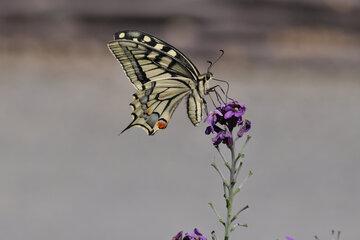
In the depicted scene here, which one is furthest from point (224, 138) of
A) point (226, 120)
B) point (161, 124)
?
point (161, 124)

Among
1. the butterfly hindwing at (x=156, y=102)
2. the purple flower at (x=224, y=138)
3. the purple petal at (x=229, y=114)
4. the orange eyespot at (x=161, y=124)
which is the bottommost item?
the purple flower at (x=224, y=138)

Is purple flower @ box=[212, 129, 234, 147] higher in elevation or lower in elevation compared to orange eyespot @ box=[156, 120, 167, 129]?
lower

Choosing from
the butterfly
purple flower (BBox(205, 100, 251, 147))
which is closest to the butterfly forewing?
the butterfly

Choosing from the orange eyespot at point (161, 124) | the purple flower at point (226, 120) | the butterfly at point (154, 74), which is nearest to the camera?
the purple flower at point (226, 120)

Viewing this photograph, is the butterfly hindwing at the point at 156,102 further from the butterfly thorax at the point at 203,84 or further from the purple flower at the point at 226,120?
the purple flower at the point at 226,120

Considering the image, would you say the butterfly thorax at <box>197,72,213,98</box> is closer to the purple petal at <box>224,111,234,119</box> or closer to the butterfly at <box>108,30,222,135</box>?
the butterfly at <box>108,30,222,135</box>

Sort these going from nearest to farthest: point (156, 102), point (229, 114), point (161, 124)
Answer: point (229, 114), point (161, 124), point (156, 102)

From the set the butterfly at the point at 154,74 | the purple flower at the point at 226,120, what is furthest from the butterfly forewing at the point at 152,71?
the purple flower at the point at 226,120

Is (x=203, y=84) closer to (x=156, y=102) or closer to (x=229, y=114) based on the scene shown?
(x=156, y=102)

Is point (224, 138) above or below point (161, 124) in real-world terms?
below

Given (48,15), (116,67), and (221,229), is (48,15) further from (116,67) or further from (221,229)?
(221,229)
